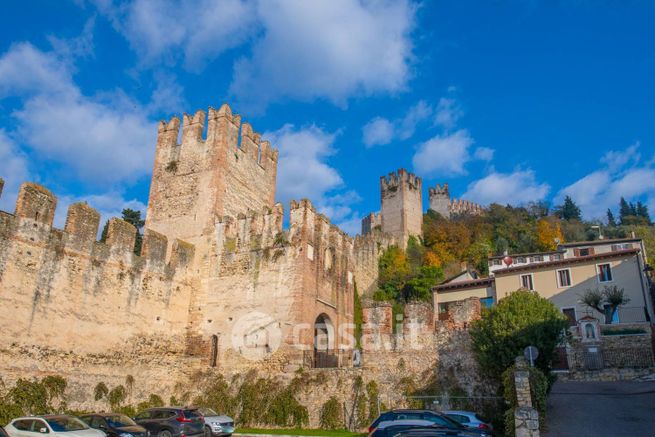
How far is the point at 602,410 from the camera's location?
659 inches

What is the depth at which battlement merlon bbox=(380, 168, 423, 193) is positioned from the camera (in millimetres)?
69438

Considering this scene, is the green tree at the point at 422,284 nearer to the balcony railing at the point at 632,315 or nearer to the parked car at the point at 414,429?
the balcony railing at the point at 632,315

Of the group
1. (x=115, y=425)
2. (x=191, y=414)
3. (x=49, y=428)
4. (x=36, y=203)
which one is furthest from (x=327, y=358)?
(x=36, y=203)

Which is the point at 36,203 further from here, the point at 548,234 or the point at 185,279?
the point at 548,234

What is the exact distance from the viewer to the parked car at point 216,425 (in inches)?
677

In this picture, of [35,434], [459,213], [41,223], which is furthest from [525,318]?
[459,213]

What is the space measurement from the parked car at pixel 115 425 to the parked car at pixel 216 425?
255 cm

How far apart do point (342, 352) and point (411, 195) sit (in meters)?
46.0

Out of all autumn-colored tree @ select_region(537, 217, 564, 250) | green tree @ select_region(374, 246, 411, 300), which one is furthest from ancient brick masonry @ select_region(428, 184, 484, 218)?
green tree @ select_region(374, 246, 411, 300)

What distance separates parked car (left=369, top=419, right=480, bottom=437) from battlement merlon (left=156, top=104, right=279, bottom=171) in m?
19.2

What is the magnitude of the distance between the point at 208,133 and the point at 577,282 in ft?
83.9

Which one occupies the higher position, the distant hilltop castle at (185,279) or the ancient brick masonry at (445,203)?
the ancient brick masonry at (445,203)

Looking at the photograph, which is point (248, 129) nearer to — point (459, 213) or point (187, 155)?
point (187, 155)

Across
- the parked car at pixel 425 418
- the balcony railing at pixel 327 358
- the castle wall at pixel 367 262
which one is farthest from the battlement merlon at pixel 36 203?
the castle wall at pixel 367 262
